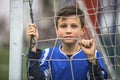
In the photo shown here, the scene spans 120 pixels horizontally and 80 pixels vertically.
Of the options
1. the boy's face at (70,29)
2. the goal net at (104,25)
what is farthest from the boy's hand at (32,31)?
the goal net at (104,25)

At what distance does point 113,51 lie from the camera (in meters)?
2.93

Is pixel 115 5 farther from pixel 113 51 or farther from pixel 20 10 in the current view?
pixel 20 10

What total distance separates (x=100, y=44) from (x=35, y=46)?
49 centimetres

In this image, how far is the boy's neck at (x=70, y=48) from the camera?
270cm

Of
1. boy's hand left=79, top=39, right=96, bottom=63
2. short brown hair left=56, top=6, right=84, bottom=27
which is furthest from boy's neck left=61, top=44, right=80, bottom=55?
boy's hand left=79, top=39, right=96, bottom=63

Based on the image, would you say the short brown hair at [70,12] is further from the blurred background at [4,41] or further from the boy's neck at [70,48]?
the blurred background at [4,41]

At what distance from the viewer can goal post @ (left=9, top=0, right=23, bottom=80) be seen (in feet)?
8.08

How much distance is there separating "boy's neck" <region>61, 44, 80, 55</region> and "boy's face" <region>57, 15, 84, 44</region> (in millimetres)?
66

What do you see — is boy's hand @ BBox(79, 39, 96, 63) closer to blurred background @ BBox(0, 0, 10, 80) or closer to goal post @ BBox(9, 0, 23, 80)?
goal post @ BBox(9, 0, 23, 80)

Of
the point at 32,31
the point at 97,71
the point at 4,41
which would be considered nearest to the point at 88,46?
the point at 97,71

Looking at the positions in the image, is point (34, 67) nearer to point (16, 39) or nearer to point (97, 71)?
point (16, 39)

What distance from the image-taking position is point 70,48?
2713mm

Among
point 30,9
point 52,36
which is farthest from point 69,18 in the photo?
point 52,36

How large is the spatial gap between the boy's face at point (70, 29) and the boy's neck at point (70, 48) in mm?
66
